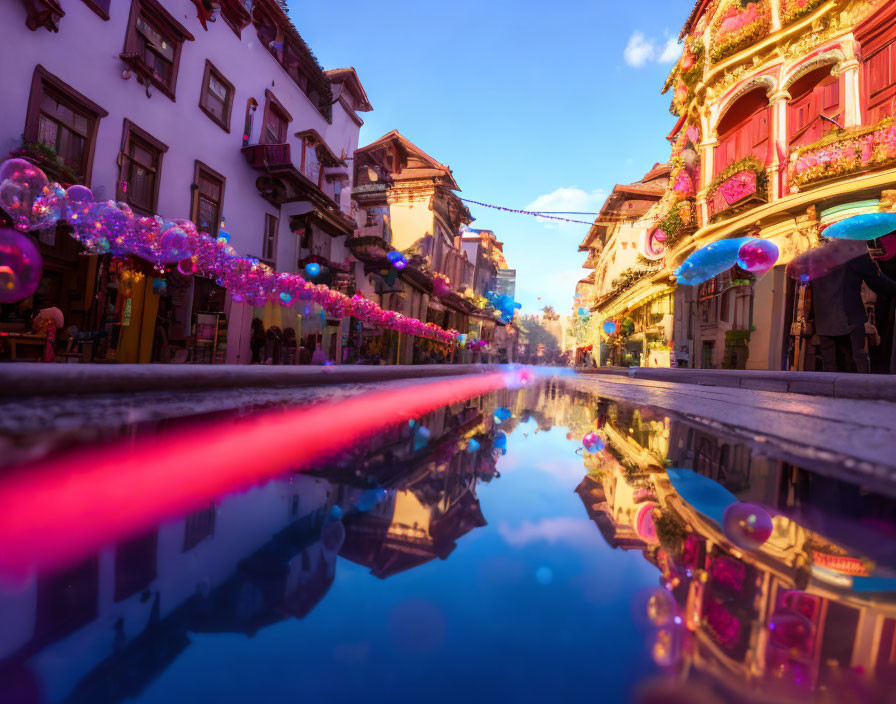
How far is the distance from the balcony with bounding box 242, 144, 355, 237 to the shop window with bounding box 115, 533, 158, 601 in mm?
15524

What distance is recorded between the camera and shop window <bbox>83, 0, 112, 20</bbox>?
9.12 metres

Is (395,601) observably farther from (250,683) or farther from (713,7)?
(713,7)

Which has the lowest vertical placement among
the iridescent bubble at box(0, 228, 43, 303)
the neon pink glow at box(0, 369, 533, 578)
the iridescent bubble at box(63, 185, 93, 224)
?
the neon pink glow at box(0, 369, 533, 578)

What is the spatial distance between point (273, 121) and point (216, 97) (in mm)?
2970

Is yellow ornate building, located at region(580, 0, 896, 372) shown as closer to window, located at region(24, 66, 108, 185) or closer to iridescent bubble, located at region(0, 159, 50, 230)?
iridescent bubble, located at region(0, 159, 50, 230)

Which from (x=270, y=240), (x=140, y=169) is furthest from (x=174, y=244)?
(x=270, y=240)

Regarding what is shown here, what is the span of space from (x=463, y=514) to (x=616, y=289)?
27.7 meters

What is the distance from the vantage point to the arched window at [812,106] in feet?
39.5

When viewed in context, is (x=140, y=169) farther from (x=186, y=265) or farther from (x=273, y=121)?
(x=273, y=121)

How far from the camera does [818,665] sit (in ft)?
2.01

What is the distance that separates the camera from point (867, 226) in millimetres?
7750

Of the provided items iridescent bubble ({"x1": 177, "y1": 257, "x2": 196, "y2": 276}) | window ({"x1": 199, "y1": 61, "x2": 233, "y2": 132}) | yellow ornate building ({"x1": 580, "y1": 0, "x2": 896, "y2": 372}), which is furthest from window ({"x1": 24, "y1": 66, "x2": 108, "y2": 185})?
yellow ornate building ({"x1": 580, "y1": 0, "x2": 896, "y2": 372})

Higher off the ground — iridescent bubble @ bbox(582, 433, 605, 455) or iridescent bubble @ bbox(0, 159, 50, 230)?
iridescent bubble @ bbox(0, 159, 50, 230)

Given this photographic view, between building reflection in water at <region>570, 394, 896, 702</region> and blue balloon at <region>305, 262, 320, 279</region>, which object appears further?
blue balloon at <region>305, 262, 320, 279</region>
